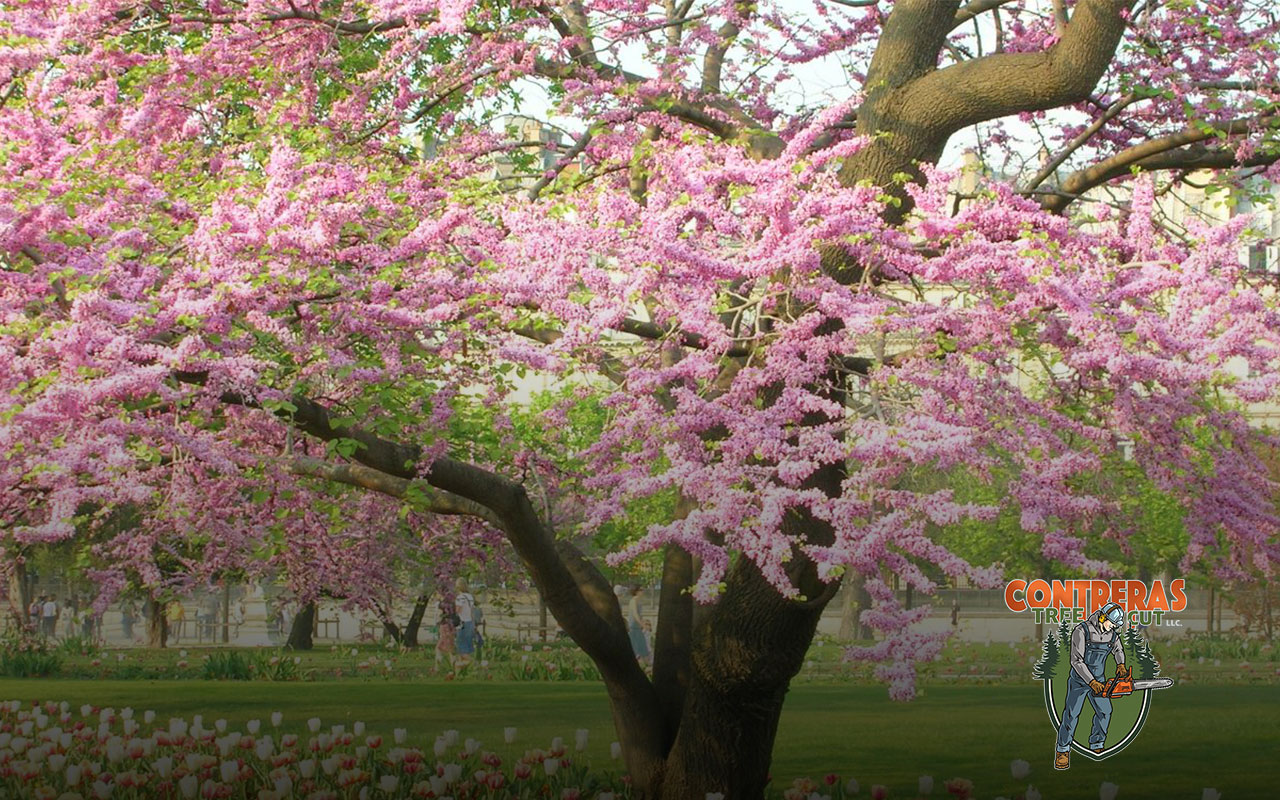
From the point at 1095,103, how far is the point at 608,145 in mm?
4148

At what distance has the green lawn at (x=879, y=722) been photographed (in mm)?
12891

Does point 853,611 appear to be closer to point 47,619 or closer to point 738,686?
point 47,619

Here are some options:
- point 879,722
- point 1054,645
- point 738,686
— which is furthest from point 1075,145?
point 879,722

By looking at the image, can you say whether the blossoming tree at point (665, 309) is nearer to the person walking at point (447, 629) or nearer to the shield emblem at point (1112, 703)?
the shield emblem at point (1112, 703)

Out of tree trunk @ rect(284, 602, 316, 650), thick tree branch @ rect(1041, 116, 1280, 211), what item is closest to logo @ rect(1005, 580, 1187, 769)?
thick tree branch @ rect(1041, 116, 1280, 211)

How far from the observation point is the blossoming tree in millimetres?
7770

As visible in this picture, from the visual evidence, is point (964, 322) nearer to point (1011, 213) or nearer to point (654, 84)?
point (1011, 213)

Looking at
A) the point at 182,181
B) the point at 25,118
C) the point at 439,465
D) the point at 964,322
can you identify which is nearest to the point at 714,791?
the point at 439,465

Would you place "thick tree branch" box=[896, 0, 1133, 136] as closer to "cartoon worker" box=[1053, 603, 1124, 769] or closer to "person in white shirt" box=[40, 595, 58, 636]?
"cartoon worker" box=[1053, 603, 1124, 769]

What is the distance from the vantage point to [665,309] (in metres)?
8.73

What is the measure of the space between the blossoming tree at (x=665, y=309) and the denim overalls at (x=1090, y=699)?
89cm

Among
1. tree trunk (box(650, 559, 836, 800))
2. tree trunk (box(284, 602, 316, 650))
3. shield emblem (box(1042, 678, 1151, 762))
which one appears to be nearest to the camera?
tree trunk (box(650, 559, 836, 800))

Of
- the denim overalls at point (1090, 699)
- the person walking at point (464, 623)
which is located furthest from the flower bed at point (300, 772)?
the person walking at point (464, 623)

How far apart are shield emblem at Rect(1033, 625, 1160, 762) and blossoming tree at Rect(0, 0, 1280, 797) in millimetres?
1857
